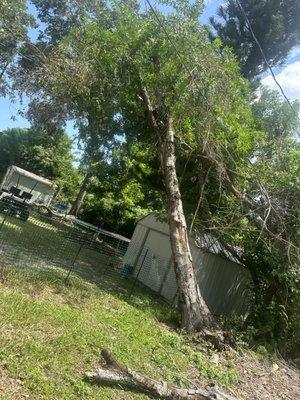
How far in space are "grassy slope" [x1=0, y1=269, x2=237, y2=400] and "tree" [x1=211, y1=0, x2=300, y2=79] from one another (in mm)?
15183

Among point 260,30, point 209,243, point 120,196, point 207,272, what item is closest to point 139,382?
point 207,272

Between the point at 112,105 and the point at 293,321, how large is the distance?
28.6 ft

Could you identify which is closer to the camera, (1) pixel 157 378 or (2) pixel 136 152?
(1) pixel 157 378

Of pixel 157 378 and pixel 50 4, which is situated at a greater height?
pixel 50 4

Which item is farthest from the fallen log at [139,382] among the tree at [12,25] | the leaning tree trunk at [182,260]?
the tree at [12,25]

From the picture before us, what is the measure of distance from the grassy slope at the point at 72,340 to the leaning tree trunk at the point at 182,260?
725 mm

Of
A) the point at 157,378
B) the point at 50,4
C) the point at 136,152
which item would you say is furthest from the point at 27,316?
the point at 50,4

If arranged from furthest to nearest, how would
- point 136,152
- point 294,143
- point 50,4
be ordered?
point 50,4
point 136,152
point 294,143

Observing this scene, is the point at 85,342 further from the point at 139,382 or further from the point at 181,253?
the point at 181,253

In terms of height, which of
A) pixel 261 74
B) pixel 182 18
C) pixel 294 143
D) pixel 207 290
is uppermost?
pixel 261 74

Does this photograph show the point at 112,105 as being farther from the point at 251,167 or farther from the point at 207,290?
the point at 207,290

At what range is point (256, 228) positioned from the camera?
11992 millimetres

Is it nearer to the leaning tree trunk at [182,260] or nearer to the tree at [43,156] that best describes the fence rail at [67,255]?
the leaning tree trunk at [182,260]

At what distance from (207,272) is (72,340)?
8.19m
